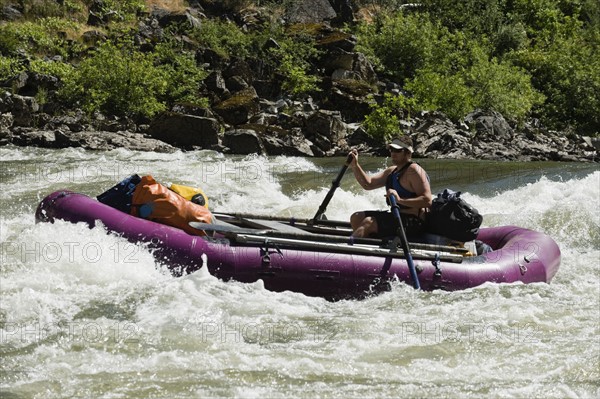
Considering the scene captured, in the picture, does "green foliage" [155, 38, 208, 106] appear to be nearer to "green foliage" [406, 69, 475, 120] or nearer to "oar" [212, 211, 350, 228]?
"green foliage" [406, 69, 475, 120]

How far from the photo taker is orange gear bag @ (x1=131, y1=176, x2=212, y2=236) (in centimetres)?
657

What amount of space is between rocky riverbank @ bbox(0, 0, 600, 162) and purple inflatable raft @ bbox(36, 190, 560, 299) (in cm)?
874

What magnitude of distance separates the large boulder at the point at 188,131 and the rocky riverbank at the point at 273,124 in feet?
0.06

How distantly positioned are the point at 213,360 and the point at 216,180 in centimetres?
743

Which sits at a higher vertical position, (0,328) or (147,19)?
(147,19)

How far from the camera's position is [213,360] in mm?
4816

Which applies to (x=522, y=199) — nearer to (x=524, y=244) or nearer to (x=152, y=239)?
(x=524, y=244)

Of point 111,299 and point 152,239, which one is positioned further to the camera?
point 152,239

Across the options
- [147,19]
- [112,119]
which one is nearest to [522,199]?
[112,119]

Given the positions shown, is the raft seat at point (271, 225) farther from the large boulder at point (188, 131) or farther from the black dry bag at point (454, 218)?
the large boulder at point (188, 131)

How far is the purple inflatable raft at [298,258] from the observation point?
6.22 m

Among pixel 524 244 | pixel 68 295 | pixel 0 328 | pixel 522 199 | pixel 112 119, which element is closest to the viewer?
pixel 0 328

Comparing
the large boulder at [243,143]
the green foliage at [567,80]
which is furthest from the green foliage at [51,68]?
the green foliage at [567,80]

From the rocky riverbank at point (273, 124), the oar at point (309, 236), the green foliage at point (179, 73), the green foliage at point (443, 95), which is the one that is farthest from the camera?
the green foliage at point (443, 95)
